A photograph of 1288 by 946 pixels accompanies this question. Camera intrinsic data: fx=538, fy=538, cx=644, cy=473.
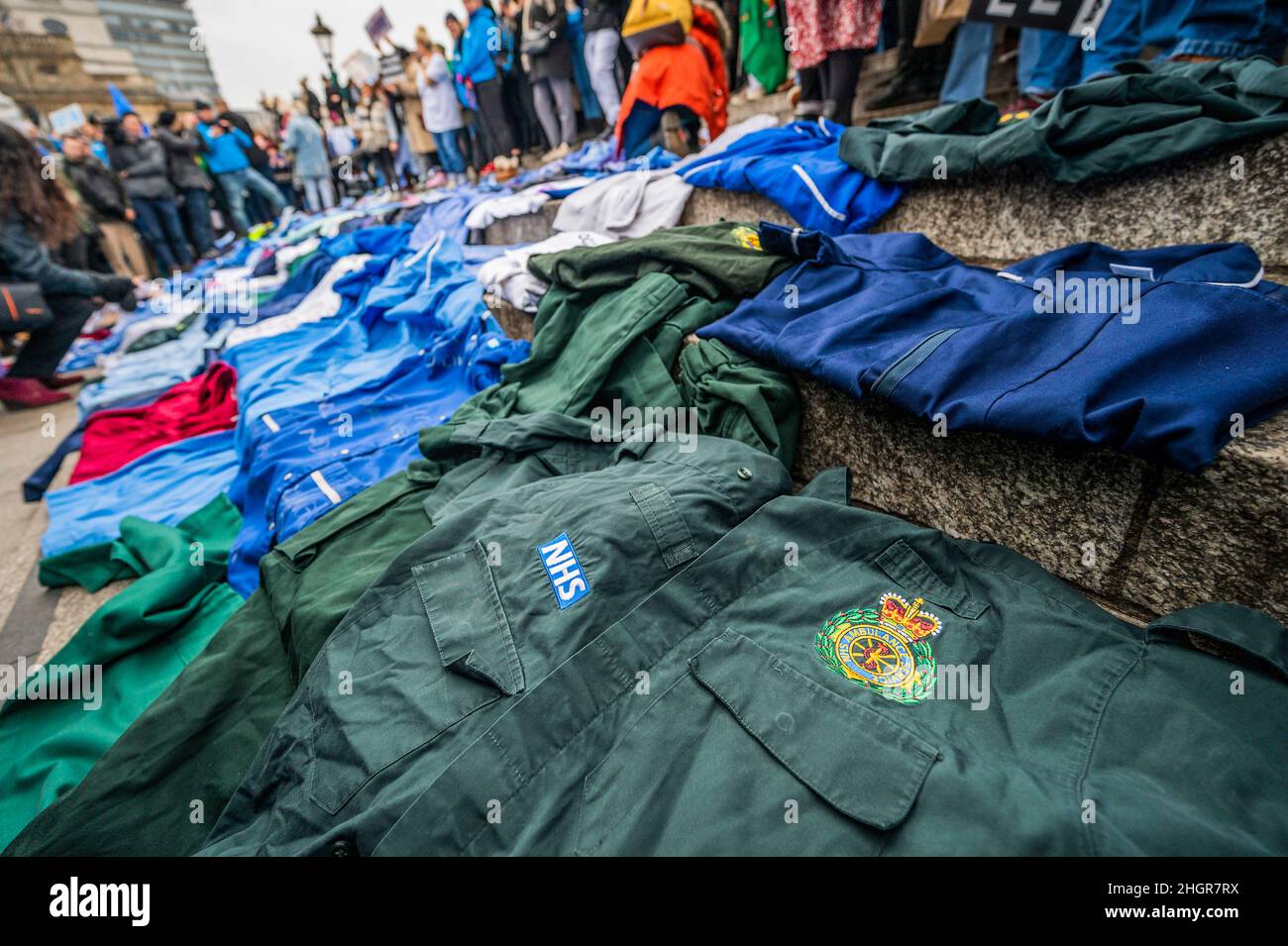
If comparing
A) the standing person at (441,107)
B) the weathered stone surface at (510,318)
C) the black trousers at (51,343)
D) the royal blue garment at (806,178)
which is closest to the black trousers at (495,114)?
the standing person at (441,107)

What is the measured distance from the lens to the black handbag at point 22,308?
434 cm

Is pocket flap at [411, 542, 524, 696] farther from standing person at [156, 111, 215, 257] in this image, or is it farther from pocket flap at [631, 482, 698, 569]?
standing person at [156, 111, 215, 257]

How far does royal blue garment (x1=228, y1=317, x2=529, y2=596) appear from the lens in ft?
5.80

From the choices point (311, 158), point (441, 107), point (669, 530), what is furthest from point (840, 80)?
point (311, 158)

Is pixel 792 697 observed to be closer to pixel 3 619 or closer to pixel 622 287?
pixel 622 287

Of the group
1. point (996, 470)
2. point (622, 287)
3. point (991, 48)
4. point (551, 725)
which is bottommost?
point (551, 725)

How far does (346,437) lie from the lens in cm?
219

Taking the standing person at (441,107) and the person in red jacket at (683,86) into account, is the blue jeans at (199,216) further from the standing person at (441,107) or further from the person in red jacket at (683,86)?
the person in red jacket at (683,86)

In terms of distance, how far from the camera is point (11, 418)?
4.50 m

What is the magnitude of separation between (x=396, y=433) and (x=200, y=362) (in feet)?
10.4

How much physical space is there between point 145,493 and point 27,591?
0.53 m

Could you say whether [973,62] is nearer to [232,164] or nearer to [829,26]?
[829,26]

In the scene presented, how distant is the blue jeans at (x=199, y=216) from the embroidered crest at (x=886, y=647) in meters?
12.1
